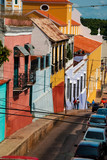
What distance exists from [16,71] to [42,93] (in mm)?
8377

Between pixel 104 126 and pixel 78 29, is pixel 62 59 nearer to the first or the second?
pixel 104 126

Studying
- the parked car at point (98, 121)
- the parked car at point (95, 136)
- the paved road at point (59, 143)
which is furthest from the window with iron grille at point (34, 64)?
the parked car at point (95, 136)

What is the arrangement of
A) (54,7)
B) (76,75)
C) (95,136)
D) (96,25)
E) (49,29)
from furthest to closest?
(96,25) → (54,7) → (76,75) → (49,29) → (95,136)

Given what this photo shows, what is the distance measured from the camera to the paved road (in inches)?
971

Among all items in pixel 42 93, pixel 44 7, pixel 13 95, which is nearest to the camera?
pixel 13 95

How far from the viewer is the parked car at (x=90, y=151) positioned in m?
21.9

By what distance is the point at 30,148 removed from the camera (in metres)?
→ 25.7

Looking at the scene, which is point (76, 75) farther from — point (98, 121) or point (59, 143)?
point (59, 143)

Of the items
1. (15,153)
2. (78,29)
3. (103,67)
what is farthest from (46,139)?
(103,67)

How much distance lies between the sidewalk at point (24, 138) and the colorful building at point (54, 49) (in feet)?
27.5

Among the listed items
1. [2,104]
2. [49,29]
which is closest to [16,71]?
[2,104]

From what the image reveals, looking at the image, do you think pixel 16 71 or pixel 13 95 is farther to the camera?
pixel 16 71

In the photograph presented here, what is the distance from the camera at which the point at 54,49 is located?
3975 centimetres

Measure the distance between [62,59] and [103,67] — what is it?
43.0m
